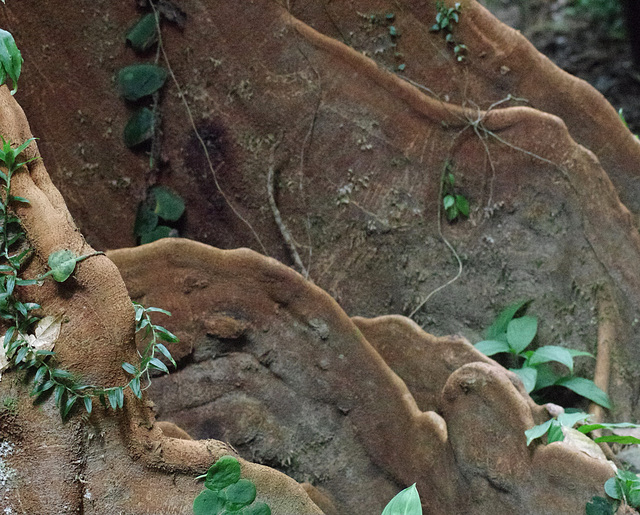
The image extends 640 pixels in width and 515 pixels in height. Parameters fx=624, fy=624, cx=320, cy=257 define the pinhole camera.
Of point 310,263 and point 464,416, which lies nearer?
point 464,416

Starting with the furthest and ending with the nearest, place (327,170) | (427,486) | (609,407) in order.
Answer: (327,170), (609,407), (427,486)

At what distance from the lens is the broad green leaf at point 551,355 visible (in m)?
2.78

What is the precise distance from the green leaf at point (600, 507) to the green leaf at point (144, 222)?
2.18 meters

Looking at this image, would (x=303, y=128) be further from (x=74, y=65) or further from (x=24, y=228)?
(x=24, y=228)

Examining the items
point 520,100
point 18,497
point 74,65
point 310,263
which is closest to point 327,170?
point 310,263

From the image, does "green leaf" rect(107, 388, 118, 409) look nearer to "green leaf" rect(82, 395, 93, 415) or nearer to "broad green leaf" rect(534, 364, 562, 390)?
"green leaf" rect(82, 395, 93, 415)

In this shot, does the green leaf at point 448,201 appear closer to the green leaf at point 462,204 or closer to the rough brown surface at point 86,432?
the green leaf at point 462,204

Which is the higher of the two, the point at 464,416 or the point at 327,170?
the point at 327,170

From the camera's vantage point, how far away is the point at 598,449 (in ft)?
7.92

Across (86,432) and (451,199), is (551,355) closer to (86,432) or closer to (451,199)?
(451,199)

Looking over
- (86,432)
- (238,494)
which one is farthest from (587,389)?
(86,432)

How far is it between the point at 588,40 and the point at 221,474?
5.91 meters

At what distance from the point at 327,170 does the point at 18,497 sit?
198 cm

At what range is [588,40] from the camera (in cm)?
612
